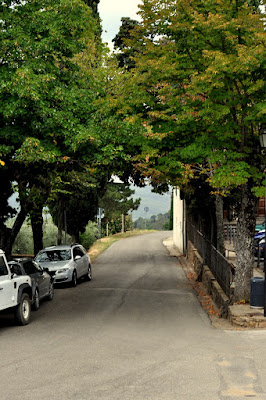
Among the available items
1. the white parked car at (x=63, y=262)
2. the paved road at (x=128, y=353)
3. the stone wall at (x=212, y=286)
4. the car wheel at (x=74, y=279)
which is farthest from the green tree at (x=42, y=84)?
the car wheel at (x=74, y=279)

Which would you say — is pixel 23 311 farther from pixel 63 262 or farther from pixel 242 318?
pixel 63 262

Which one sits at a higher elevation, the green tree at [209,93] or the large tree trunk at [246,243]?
the green tree at [209,93]

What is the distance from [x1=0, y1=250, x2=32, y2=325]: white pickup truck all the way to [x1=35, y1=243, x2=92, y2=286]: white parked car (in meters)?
7.65

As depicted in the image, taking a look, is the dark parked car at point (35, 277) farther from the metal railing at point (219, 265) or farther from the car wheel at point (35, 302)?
the metal railing at point (219, 265)

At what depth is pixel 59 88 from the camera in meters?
15.3

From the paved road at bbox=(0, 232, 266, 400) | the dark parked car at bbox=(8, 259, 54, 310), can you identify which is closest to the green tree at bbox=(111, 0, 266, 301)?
the paved road at bbox=(0, 232, 266, 400)

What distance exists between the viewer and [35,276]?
17062mm

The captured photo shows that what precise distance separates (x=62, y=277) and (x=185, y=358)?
43.7 feet

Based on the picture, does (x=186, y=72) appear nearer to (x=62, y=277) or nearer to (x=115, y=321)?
(x=115, y=321)

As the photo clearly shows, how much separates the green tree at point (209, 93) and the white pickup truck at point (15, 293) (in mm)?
4823

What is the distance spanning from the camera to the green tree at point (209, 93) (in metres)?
14.2

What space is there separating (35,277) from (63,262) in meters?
6.05

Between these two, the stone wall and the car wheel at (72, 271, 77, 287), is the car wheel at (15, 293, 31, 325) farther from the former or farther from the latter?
the car wheel at (72, 271, 77, 287)

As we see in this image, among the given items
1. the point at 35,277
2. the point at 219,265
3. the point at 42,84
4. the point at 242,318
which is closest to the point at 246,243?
the point at 242,318
